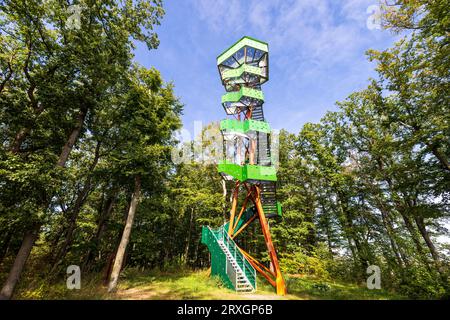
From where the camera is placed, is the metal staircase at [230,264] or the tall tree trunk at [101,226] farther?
the tall tree trunk at [101,226]

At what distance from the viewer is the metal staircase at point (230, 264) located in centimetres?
937

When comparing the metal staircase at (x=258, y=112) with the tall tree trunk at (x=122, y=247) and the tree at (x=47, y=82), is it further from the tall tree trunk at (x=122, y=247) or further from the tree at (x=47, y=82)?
the tall tree trunk at (x=122, y=247)

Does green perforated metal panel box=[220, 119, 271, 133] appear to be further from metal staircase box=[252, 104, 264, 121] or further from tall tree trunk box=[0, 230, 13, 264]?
tall tree trunk box=[0, 230, 13, 264]

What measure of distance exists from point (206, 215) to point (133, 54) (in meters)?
15.8

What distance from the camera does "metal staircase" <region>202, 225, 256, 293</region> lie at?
937 centimetres

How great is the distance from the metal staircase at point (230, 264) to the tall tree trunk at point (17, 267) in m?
8.42

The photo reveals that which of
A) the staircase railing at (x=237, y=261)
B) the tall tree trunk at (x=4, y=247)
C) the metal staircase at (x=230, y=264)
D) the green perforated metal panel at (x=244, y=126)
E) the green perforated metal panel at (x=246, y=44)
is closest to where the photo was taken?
the metal staircase at (x=230, y=264)

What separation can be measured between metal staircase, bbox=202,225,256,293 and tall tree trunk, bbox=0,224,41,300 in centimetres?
842

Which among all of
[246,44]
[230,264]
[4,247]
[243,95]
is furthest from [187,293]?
[246,44]

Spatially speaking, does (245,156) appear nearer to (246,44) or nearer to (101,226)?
(246,44)

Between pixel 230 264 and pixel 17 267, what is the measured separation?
8.66m

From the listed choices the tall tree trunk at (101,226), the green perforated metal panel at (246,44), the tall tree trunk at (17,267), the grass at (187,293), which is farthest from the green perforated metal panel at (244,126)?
the tall tree trunk at (17,267)

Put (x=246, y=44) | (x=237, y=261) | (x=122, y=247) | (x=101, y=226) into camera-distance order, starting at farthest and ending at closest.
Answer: (x=101, y=226) → (x=246, y=44) → (x=237, y=261) → (x=122, y=247)

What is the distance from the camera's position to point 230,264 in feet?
32.6
